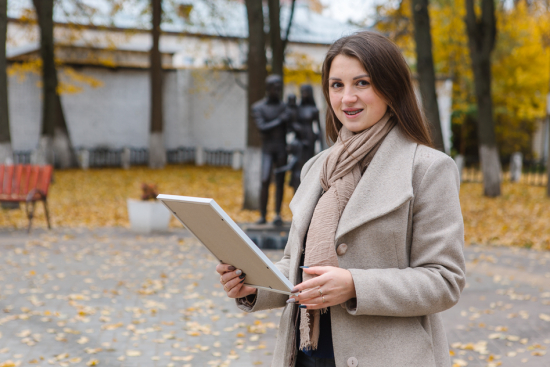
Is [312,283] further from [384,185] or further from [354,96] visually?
[354,96]

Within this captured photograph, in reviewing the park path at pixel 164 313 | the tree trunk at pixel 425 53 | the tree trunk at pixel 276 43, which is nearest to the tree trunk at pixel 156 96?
the tree trunk at pixel 276 43

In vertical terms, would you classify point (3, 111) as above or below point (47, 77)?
below

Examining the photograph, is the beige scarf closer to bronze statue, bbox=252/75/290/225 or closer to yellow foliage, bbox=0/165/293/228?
bronze statue, bbox=252/75/290/225

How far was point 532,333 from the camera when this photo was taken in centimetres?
505

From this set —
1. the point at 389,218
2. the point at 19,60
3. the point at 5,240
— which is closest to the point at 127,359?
the point at 389,218

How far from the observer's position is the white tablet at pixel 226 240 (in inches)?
56.4

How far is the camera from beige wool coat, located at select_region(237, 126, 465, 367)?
4.96 ft

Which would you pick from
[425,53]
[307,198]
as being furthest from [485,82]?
[307,198]

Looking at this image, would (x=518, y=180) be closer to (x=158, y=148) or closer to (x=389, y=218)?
(x=158, y=148)

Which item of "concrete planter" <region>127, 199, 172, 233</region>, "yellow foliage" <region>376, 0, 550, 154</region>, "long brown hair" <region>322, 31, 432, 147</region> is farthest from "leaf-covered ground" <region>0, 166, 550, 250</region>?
"long brown hair" <region>322, 31, 432, 147</region>

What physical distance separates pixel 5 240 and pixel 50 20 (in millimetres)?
12242

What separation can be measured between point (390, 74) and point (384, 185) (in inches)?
13.2

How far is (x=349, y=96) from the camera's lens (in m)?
1.62

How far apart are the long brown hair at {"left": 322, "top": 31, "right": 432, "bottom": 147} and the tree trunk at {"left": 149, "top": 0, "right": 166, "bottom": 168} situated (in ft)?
74.0
